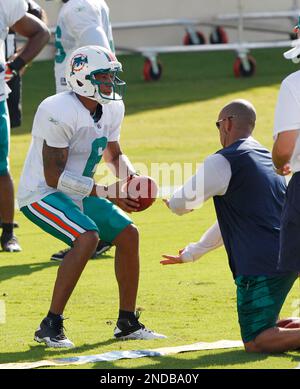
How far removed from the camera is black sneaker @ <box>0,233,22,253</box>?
1096 centimetres

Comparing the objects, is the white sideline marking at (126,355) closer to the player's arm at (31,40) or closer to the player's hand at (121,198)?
the player's hand at (121,198)

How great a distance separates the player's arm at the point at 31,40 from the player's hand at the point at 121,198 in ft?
11.0

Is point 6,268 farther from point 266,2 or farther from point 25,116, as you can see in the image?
point 266,2

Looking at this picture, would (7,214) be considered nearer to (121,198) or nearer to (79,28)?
(79,28)

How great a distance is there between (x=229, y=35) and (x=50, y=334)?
1737cm

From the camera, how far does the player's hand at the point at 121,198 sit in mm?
8125

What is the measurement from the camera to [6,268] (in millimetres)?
10203

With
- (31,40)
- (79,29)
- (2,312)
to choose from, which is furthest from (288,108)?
(79,29)

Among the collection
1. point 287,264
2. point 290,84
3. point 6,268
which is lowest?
point 6,268

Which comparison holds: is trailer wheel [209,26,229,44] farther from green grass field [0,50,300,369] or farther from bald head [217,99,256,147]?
bald head [217,99,256,147]

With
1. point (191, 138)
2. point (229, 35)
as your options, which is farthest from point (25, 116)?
point (229, 35)

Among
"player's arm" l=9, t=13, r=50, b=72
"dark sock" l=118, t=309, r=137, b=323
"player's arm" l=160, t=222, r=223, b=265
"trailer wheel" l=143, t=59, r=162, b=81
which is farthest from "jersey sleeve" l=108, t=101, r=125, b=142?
"trailer wheel" l=143, t=59, r=162, b=81

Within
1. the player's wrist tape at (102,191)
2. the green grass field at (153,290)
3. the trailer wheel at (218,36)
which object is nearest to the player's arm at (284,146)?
the green grass field at (153,290)

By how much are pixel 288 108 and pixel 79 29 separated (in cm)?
507
